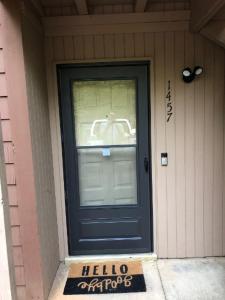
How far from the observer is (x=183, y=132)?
2703 millimetres

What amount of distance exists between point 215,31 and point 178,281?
2166mm

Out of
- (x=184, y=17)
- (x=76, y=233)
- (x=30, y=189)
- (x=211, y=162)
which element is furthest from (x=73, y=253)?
(x=184, y=17)

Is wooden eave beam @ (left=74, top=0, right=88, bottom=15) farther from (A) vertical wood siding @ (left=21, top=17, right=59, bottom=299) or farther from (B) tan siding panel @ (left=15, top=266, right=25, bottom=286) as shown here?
(B) tan siding panel @ (left=15, top=266, right=25, bottom=286)

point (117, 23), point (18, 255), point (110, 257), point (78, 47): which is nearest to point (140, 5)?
point (117, 23)

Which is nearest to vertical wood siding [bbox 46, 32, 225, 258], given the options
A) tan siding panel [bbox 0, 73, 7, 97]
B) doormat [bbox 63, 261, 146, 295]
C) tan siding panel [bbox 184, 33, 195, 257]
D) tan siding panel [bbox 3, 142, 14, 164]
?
tan siding panel [bbox 184, 33, 195, 257]

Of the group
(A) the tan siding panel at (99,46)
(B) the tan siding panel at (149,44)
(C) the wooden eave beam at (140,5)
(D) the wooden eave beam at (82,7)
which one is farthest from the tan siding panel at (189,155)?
(D) the wooden eave beam at (82,7)

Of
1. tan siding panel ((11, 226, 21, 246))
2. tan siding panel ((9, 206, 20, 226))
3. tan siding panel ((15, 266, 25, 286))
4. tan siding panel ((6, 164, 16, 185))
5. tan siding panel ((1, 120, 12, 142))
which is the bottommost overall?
tan siding panel ((15, 266, 25, 286))

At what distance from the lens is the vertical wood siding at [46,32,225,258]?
2602mm

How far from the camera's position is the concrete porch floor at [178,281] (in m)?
2.29

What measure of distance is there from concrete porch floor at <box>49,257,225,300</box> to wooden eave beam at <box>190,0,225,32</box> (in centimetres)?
218

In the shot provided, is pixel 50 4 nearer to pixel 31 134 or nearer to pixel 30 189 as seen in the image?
pixel 31 134

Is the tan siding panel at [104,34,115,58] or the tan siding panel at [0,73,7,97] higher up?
the tan siding panel at [104,34,115,58]

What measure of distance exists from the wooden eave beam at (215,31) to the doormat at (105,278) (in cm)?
216

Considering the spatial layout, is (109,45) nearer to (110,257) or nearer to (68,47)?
(68,47)
